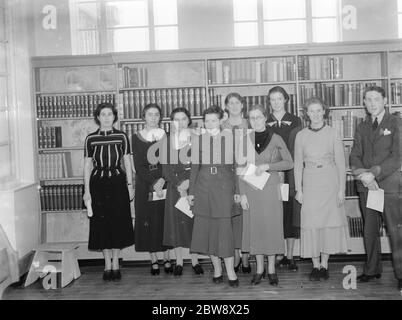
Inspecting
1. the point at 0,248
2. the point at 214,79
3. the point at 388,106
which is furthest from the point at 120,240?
the point at 388,106

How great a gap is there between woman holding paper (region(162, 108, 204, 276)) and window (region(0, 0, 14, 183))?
145 cm

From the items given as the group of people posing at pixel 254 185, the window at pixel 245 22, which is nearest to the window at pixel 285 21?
the window at pixel 245 22

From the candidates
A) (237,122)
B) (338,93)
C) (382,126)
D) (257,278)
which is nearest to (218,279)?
(257,278)

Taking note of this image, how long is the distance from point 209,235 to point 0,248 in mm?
1585

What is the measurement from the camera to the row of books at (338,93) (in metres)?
4.49

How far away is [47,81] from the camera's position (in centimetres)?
485

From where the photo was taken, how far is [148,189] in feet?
12.8

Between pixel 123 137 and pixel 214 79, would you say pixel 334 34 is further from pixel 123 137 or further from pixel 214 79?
pixel 123 137

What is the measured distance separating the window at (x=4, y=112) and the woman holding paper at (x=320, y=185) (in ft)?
8.12

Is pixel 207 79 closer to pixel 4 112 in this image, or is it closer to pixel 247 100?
pixel 247 100

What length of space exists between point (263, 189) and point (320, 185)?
1.36 feet

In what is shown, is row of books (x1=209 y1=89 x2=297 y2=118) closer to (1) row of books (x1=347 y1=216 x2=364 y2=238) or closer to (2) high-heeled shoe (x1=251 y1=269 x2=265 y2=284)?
(1) row of books (x1=347 y1=216 x2=364 y2=238)

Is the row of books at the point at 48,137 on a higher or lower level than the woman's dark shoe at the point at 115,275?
higher

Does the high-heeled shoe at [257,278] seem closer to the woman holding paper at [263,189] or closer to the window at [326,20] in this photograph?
the woman holding paper at [263,189]
